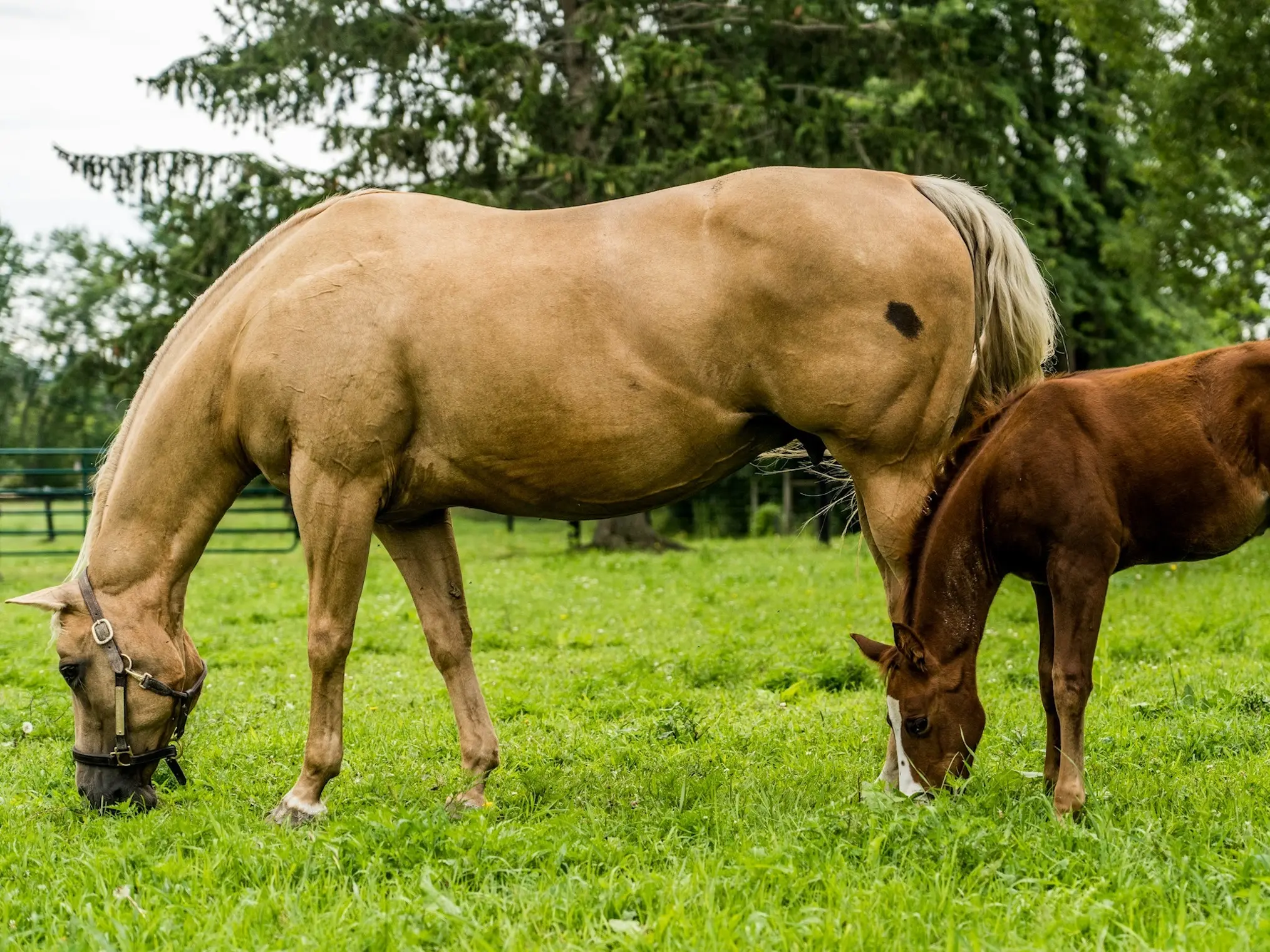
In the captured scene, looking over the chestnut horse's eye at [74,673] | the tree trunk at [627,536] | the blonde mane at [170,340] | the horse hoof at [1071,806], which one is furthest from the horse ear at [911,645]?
the tree trunk at [627,536]

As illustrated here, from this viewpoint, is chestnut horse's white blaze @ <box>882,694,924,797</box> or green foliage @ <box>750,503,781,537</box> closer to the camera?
chestnut horse's white blaze @ <box>882,694,924,797</box>

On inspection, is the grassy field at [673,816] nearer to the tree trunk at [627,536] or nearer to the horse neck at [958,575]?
the horse neck at [958,575]

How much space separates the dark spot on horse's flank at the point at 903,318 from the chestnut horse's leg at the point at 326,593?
6.95 ft

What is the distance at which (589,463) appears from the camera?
14.9 feet

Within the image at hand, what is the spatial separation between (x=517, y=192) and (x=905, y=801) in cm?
1366

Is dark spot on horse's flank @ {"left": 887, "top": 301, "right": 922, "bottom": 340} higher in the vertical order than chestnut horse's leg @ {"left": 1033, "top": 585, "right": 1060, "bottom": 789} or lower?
higher

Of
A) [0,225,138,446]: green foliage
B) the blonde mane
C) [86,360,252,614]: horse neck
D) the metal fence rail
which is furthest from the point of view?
[0,225,138,446]: green foliage

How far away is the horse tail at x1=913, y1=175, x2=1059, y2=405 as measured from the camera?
4.56 metres

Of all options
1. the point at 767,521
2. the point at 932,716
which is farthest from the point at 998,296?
the point at 767,521

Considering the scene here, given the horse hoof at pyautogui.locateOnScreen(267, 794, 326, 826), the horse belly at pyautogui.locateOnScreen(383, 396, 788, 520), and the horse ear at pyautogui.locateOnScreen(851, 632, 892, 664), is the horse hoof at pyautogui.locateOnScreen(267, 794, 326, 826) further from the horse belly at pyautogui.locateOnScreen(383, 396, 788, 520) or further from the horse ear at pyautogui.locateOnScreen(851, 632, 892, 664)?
the horse ear at pyautogui.locateOnScreen(851, 632, 892, 664)

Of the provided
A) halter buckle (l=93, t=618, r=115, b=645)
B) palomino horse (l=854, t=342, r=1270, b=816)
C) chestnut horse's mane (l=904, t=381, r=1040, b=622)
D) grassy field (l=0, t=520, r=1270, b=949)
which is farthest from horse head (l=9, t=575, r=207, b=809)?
chestnut horse's mane (l=904, t=381, r=1040, b=622)

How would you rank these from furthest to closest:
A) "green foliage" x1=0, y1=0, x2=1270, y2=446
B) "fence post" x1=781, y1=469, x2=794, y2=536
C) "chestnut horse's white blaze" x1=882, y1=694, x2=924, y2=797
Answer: "fence post" x1=781, y1=469, x2=794, y2=536 < "green foliage" x1=0, y1=0, x2=1270, y2=446 < "chestnut horse's white blaze" x1=882, y1=694, x2=924, y2=797

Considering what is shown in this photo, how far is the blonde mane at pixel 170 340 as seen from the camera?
5.01 metres

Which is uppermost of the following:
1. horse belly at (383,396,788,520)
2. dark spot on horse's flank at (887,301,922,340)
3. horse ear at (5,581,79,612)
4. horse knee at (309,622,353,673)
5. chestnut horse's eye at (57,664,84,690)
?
dark spot on horse's flank at (887,301,922,340)
